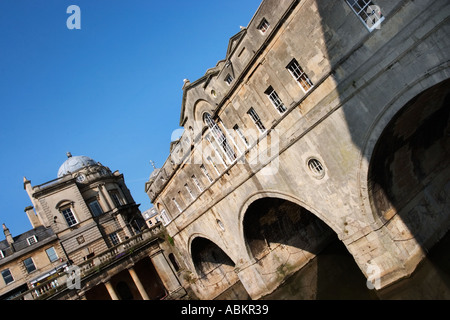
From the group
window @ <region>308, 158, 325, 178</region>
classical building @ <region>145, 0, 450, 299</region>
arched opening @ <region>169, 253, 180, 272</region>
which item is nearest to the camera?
classical building @ <region>145, 0, 450, 299</region>

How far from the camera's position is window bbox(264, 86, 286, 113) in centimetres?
1245

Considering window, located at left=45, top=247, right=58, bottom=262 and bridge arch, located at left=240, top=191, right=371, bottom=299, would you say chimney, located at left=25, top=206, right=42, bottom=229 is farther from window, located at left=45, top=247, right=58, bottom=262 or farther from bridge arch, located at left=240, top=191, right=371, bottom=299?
bridge arch, located at left=240, top=191, right=371, bottom=299

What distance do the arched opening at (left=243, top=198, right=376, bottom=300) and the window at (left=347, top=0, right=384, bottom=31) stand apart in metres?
9.09

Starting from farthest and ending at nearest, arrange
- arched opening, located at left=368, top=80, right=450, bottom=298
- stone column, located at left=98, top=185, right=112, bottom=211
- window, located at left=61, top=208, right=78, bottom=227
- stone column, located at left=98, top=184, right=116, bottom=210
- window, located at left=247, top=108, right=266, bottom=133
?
1. stone column, located at left=98, top=184, right=116, bottom=210
2. stone column, located at left=98, top=185, right=112, bottom=211
3. window, located at left=61, top=208, right=78, bottom=227
4. window, located at left=247, top=108, right=266, bottom=133
5. arched opening, located at left=368, top=80, right=450, bottom=298

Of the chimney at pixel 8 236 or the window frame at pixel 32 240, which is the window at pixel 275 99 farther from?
the chimney at pixel 8 236

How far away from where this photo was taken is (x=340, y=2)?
912 cm

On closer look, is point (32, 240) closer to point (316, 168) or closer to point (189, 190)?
point (189, 190)

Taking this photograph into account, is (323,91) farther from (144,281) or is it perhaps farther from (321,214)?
(144,281)

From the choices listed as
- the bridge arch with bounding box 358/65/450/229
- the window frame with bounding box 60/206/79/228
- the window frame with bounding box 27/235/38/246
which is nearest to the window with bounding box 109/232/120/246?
the window frame with bounding box 60/206/79/228

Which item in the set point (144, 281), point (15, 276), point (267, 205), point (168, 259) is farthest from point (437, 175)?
point (15, 276)

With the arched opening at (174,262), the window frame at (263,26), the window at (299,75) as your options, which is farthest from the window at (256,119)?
the arched opening at (174,262)

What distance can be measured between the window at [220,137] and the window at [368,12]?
28.2 feet

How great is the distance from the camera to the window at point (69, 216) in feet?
100
